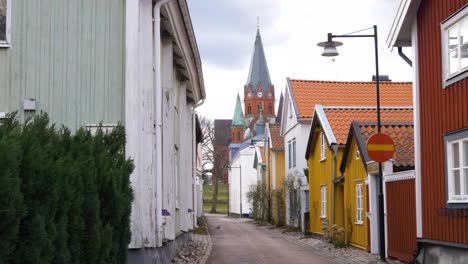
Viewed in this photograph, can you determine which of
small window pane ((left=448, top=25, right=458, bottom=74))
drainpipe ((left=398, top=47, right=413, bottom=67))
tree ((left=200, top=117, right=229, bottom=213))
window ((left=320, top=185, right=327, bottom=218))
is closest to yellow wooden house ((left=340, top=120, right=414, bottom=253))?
drainpipe ((left=398, top=47, right=413, bottom=67))

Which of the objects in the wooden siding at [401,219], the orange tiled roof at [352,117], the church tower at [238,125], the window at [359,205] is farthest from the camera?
the church tower at [238,125]

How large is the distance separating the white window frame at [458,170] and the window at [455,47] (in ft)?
3.49

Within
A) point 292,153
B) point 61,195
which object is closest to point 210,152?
point 292,153

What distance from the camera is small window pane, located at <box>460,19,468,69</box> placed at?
12.1 metres

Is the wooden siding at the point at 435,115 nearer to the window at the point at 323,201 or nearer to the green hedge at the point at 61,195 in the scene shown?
the green hedge at the point at 61,195

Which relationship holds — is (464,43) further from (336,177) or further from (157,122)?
(336,177)

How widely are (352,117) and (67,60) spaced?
47.4 feet

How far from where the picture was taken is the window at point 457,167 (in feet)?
39.1

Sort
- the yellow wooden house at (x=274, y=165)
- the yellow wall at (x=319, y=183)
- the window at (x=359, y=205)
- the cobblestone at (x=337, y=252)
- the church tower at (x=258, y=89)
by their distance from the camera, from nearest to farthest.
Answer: the cobblestone at (x=337, y=252)
the window at (x=359, y=205)
the yellow wall at (x=319, y=183)
the yellow wooden house at (x=274, y=165)
the church tower at (x=258, y=89)

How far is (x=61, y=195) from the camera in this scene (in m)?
5.75

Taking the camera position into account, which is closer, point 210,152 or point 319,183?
point 319,183

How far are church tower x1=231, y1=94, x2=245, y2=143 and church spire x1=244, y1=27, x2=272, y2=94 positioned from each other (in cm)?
478

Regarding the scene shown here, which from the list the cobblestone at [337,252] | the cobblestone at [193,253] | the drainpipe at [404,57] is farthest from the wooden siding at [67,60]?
the cobblestone at [337,252]

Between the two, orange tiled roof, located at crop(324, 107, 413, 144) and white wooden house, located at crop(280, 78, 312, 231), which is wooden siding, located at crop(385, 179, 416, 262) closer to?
orange tiled roof, located at crop(324, 107, 413, 144)
